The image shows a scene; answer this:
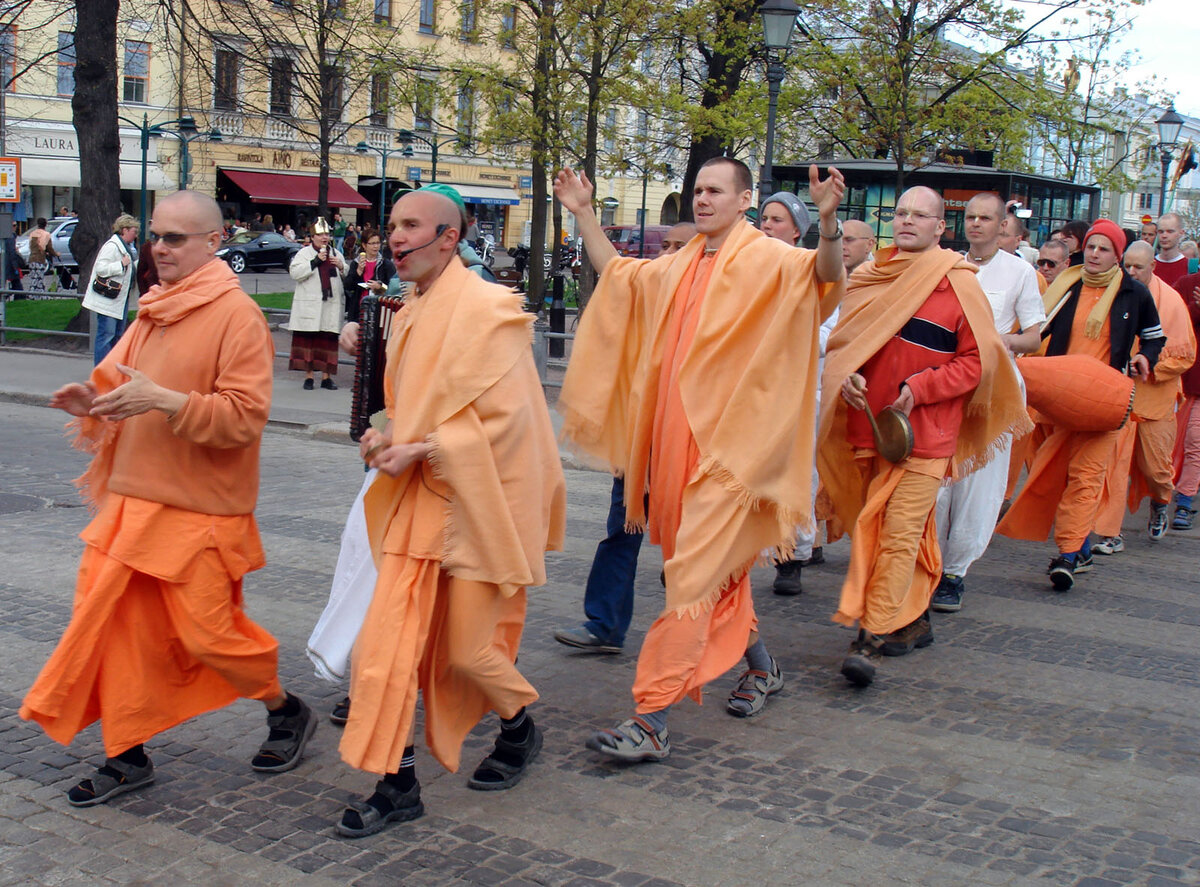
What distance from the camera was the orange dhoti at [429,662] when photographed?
143 inches

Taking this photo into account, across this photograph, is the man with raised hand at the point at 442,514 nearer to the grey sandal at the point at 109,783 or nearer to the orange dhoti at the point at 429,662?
the orange dhoti at the point at 429,662

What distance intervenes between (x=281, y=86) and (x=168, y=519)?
35.5 metres

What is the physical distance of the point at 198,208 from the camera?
4145 millimetres

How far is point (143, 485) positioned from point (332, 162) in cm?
4870

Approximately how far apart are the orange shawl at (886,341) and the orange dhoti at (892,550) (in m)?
0.26

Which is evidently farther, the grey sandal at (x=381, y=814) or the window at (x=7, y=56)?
the window at (x=7, y=56)

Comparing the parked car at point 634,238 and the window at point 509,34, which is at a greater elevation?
the window at point 509,34

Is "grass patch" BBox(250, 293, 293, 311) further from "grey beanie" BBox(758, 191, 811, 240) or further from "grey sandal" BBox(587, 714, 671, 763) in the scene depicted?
"grey sandal" BBox(587, 714, 671, 763)

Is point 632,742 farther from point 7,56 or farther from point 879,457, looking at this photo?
point 7,56

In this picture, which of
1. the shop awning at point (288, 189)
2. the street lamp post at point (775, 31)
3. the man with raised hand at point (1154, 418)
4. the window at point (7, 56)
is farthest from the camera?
the shop awning at point (288, 189)

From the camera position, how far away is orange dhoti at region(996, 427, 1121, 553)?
7.50m

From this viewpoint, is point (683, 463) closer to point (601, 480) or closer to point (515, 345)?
point (515, 345)

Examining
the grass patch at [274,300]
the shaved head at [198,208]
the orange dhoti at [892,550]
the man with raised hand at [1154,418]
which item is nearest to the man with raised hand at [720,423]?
the orange dhoti at [892,550]

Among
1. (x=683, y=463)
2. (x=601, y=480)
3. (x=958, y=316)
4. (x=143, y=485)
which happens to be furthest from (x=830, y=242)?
(x=601, y=480)
